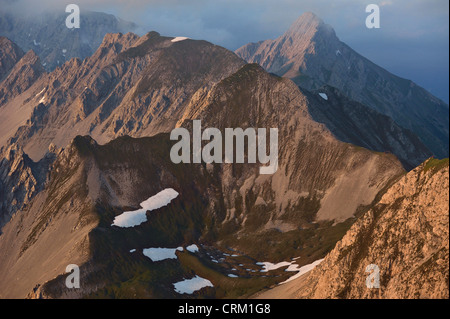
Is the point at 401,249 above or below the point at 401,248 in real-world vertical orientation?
below

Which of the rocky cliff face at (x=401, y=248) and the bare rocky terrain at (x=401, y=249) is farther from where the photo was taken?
the rocky cliff face at (x=401, y=248)

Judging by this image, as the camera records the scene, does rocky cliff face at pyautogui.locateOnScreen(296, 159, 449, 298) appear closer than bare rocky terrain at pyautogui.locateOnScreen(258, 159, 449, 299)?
No

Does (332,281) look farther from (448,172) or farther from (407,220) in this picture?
(448,172)

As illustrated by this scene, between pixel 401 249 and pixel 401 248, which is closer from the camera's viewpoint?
pixel 401 249
